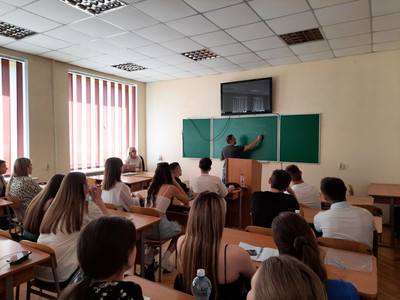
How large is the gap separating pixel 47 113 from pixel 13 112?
59cm

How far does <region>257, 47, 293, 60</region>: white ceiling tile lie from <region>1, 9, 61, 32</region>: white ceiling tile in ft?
11.5

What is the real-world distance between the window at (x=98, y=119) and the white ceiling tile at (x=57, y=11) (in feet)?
8.73

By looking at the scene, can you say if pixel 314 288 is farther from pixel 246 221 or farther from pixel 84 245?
pixel 246 221

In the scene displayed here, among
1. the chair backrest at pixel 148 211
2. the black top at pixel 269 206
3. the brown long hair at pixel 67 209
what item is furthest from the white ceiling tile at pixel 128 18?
the black top at pixel 269 206

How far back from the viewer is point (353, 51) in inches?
194

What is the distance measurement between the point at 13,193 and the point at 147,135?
461 centimetres

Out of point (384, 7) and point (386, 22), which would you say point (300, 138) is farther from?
point (384, 7)

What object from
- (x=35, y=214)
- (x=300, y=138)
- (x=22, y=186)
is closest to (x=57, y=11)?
(x=22, y=186)

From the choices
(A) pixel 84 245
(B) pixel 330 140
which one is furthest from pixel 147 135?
(A) pixel 84 245

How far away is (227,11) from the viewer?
11.3 feet

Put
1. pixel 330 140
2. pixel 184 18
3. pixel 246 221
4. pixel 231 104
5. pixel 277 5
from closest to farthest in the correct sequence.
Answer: pixel 277 5 → pixel 184 18 → pixel 246 221 → pixel 330 140 → pixel 231 104

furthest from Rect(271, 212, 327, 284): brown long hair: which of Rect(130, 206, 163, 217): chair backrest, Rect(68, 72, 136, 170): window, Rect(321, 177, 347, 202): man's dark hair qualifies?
Rect(68, 72, 136, 170): window

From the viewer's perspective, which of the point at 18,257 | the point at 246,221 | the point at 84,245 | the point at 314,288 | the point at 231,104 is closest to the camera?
the point at 314,288

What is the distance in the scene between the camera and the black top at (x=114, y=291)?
3.19 feet
